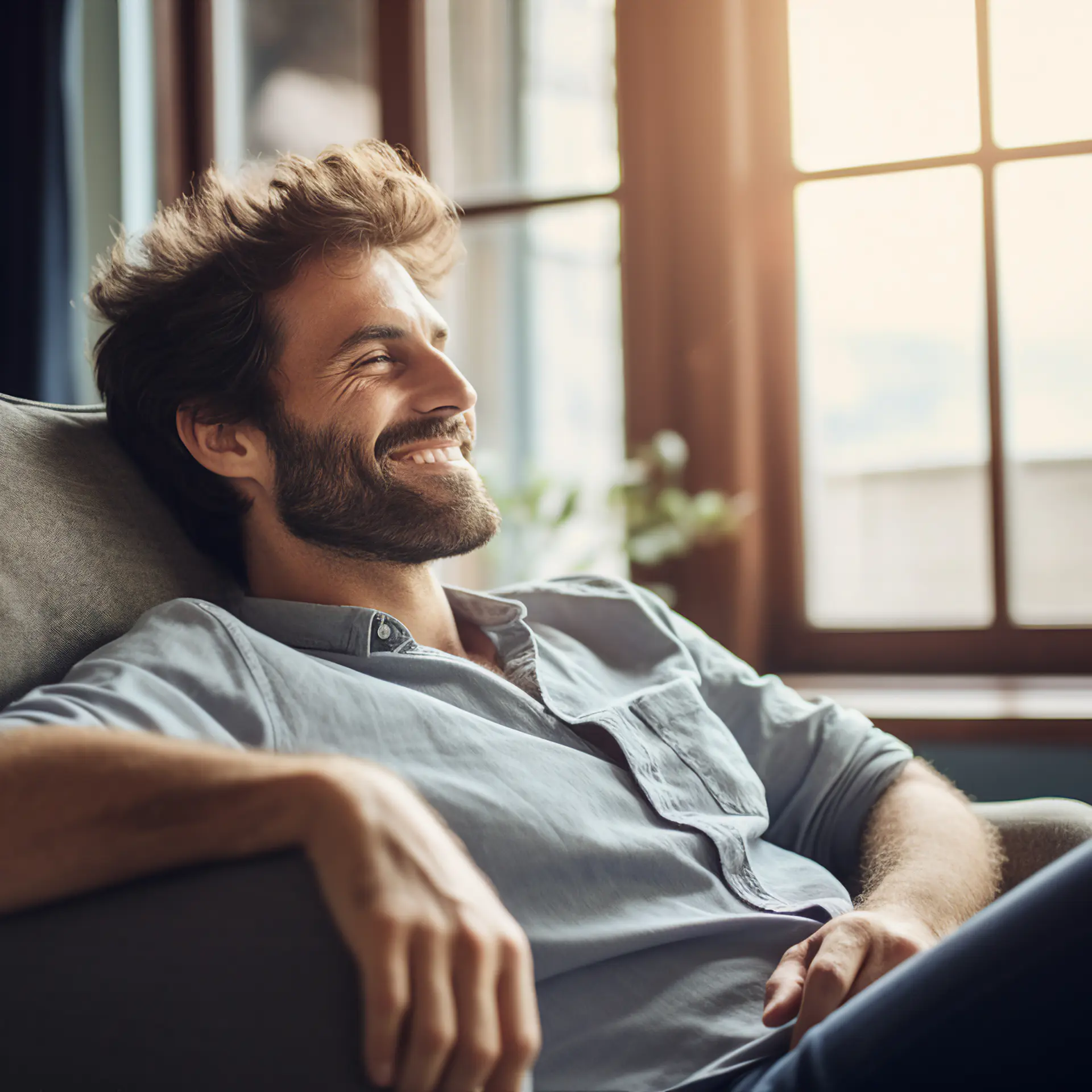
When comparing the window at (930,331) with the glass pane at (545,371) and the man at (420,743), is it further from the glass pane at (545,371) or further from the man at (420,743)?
the man at (420,743)

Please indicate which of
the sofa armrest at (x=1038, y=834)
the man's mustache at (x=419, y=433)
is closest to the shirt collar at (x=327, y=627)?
the man's mustache at (x=419, y=433)

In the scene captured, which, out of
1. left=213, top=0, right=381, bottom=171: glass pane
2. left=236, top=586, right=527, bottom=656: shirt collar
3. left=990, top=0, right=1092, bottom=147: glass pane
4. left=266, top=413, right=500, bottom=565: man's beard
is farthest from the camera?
left=213, top=0, right=381, bottom=171: glass pane

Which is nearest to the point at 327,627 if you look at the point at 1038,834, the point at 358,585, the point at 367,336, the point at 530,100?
the point at 358,585

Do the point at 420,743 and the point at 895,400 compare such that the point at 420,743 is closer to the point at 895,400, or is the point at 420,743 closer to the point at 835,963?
the point at 835,963

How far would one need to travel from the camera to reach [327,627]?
3.54ft

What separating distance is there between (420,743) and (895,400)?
152cm

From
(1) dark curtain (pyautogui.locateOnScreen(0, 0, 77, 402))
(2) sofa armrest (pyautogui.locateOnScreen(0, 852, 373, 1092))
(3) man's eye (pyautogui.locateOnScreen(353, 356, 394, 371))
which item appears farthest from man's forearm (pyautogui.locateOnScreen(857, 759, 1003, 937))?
(1) dark curtain (pyautogui.locateOnScreen(0, 0, 77, 402))

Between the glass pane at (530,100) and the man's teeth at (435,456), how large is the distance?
4.06 feet

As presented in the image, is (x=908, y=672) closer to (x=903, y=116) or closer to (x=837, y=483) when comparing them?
(x=837, y=483)

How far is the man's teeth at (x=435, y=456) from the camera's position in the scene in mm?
1239

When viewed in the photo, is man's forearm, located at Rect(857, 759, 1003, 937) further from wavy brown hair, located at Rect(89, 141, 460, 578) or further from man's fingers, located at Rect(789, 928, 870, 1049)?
wavy brown hair, located at Rect(89, 141, 460, 578)

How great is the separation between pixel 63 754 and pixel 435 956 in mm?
302

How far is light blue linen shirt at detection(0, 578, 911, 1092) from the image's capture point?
2.77ft

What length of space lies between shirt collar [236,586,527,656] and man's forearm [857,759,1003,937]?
552mm
